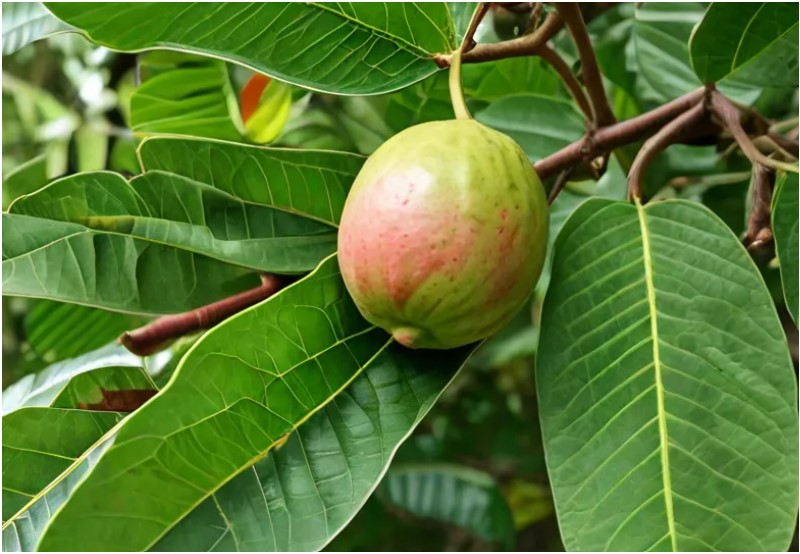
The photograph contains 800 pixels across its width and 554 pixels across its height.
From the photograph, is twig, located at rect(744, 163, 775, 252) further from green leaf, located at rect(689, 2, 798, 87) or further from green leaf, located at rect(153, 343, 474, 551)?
green leaf, located at rect(153, 343, 474, 551)

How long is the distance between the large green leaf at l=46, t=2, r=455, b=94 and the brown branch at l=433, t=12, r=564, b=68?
0.04 feet

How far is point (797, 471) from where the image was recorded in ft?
1.73

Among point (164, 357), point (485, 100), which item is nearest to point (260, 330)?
point (164, 357)

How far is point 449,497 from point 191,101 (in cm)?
86

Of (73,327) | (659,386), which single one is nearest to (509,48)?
(659,386)

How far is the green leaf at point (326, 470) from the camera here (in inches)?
19.7

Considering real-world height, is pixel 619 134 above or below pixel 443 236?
above

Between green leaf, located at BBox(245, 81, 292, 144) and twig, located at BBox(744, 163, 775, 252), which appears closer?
twig, located at BBox(744, 163, 775, 252)

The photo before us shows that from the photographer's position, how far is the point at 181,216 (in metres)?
0.60

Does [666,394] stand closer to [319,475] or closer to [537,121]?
[319,475]

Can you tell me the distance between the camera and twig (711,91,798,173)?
2.08ft

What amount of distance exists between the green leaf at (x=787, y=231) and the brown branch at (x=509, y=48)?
216mm

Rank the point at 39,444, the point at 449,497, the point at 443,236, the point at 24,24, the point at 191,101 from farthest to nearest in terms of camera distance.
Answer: the point at 449,497
the point at 191,101
the point at 24,24
the point at 39,444
the point at 443,236

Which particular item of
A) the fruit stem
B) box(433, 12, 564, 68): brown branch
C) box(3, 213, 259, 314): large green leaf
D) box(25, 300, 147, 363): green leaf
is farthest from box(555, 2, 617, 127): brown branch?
box(25, 300, 147, 363): green leaf
